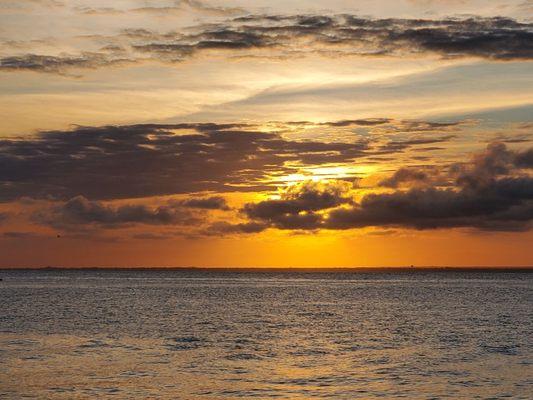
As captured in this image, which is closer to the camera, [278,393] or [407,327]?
[278,393]

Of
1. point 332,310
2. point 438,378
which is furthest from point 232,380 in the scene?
point 332,310

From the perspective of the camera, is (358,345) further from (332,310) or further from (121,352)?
(332,310)

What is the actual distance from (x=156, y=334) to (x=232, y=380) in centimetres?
2897

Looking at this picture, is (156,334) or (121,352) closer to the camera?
(121,352)

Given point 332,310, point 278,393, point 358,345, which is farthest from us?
point 332,310

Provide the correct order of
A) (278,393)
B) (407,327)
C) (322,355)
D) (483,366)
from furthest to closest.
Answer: (407,327) < (322,355) < (483,366) < (278,393)

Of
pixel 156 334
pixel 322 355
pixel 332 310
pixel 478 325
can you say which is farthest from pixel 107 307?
pixel 322 355

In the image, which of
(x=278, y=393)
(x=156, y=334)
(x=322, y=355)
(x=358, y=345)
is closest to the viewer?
(x=278, y=393)

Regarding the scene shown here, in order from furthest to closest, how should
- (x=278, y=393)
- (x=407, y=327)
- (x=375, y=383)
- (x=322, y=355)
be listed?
(x=407, y=327) → (x=322, y=355) → (x=375, y=383) → (x=278, y=393)

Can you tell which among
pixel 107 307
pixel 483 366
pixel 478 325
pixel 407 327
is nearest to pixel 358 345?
pixel 483 366

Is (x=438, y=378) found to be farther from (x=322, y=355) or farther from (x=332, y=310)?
(x=332, y=310)

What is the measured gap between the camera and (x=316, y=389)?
149ft

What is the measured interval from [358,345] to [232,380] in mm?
21588

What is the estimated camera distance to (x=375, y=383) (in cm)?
4772
